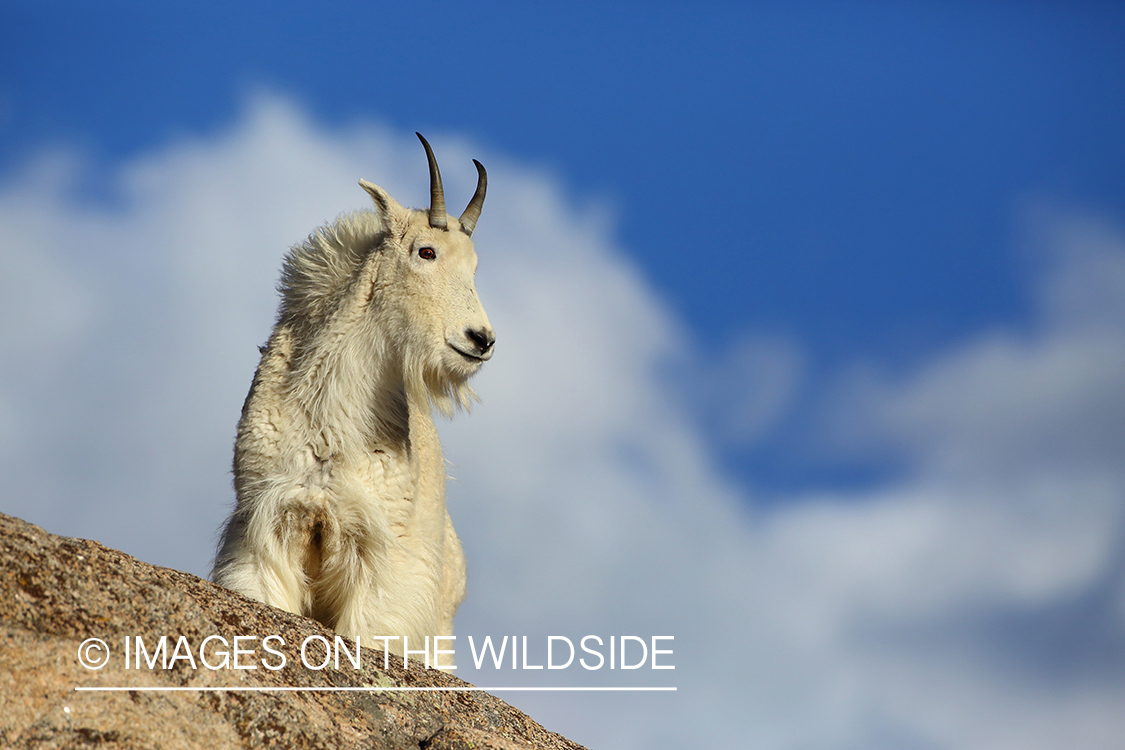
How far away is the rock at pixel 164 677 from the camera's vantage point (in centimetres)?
359

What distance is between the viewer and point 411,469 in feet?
25.5

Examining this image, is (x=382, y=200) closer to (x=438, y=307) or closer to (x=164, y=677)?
(x=438, y=307)

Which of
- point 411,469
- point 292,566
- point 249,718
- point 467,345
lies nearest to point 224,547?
point 292,566

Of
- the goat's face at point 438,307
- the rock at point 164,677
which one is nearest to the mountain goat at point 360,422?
the goat's face at point 438,307

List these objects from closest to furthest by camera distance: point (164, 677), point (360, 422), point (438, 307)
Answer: point (164, 677) < point (360, 422) < point (438, 307)

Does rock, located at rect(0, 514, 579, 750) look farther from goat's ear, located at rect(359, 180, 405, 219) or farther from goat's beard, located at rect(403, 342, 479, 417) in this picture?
goat's ear, located at rect(359, 180, 405, 219)

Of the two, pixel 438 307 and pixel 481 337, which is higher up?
pixel 438 307

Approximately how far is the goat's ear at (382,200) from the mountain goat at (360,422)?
0.7 inches

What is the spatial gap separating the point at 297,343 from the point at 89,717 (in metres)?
4.48

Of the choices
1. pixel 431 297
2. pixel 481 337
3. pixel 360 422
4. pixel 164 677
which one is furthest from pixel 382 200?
pixel 164 677

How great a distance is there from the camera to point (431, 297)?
7809 mm

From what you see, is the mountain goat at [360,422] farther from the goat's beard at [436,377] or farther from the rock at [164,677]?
the rock at [164,677]

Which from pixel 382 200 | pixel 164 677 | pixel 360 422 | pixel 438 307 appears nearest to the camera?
pixel 164 677

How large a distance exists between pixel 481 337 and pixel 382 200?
135 centimetres
